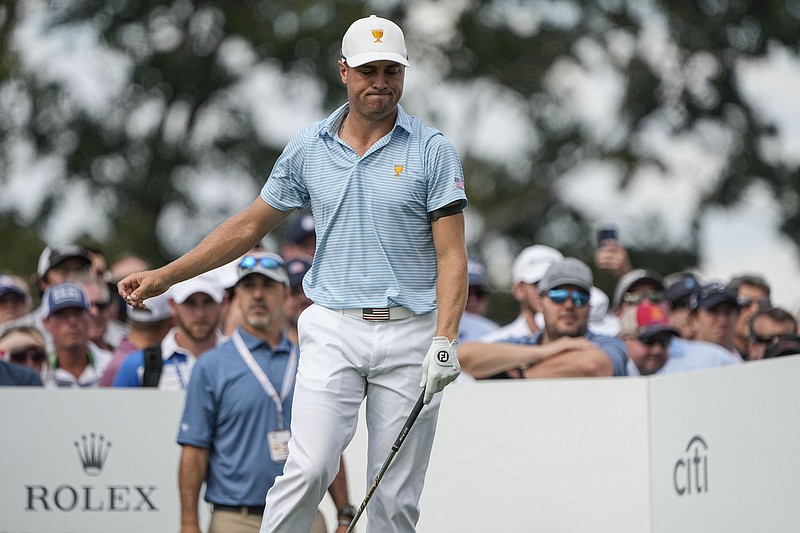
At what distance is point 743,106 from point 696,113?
82 cm

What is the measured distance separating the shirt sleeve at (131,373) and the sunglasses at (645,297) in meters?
3.31

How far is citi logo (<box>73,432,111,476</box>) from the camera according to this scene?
8.28 meters

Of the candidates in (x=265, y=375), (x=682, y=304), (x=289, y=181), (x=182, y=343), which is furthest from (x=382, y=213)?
(x=682, y=304)

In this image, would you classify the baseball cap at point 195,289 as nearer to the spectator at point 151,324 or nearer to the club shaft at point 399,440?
the spectator at point 151,324

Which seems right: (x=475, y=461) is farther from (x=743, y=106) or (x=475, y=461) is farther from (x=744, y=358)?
(x=743, y=106)

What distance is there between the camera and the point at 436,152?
20.9 ft

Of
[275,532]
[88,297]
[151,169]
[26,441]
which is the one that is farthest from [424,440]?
[151,169]

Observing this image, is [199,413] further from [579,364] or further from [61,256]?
[61,256]

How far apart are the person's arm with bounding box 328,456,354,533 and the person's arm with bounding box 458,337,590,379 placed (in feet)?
4.49

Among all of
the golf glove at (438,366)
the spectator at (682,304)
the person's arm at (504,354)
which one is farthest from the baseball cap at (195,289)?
the spectator at (682,304)

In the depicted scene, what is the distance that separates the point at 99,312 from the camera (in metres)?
10.4

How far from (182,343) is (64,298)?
3.11ft

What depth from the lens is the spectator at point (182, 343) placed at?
8.71 m

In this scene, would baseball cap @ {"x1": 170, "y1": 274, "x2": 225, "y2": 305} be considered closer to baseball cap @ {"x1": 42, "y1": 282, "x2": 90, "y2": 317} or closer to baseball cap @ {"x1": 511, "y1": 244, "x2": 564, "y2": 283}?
baseball cap @ {"x1": 42, "y1": 282, "x2": 90, "y2": 317}
